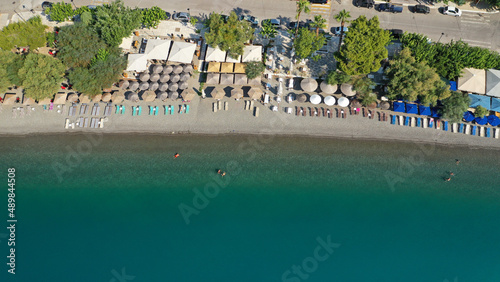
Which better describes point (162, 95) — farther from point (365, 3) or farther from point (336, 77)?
point (365, 3)

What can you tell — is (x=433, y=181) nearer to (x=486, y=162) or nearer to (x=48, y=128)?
(x=486, y=162)

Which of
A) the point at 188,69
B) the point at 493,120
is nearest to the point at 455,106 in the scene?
the point at 493,120

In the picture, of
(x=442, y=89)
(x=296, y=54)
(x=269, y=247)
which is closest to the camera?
(x=442, y=89)

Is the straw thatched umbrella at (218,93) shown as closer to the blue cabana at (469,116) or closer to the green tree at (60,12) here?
the green tree at (60,12)

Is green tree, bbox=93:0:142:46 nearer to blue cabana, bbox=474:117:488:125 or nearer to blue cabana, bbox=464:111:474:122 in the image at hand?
blue cabana, bbox=464:111:474:122

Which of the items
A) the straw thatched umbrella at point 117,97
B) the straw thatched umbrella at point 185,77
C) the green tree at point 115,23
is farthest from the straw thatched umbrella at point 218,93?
the green tree at point 115,23

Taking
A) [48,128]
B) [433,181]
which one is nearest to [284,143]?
[433,181]
